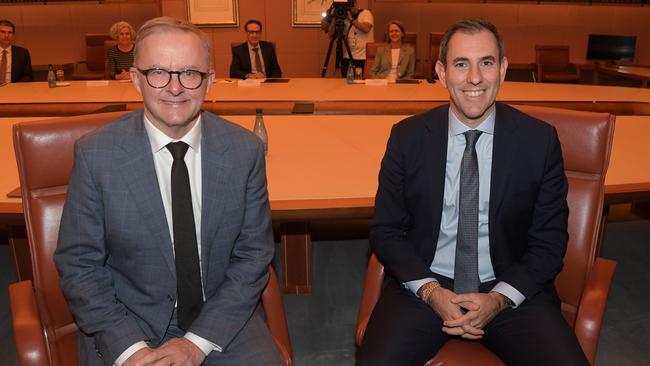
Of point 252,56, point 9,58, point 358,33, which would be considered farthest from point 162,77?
point 358,33

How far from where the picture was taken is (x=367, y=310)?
1.73 meters

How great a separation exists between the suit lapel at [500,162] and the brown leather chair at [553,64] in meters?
7.15

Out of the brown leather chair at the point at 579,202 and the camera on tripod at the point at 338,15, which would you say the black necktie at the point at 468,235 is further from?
the camera on tripod at the point at 338,15

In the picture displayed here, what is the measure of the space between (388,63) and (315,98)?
1628 millimetres

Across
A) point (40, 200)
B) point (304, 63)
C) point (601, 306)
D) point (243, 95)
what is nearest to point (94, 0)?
point (304, 63)

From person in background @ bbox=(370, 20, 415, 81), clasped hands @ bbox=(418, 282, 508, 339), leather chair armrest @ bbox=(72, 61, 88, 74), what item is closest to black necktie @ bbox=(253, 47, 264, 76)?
person in background @ bbox=(370, 20, 415, 81)

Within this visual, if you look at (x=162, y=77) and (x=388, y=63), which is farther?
(x=388, y=63)

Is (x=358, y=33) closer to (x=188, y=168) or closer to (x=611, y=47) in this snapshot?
(x=611, y=47)

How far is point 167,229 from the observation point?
1486 mm

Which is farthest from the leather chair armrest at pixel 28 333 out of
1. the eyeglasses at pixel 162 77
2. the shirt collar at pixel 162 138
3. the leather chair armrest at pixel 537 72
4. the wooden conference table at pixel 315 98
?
the leather chair armrest at pixel 537 72

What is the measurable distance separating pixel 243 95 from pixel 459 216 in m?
2.93

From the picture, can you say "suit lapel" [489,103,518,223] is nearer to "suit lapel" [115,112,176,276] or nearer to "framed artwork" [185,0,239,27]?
"suit lapel" [115,112,176,276]

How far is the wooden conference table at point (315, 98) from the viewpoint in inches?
147

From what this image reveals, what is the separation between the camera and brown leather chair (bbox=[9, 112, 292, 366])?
1556 mm
